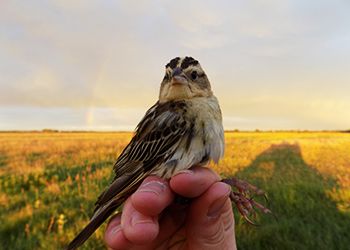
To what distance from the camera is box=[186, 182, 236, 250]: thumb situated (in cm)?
306

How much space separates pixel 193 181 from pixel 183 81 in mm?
1085

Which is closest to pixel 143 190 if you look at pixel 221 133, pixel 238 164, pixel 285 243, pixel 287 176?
pixel 221 133

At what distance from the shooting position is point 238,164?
13.8 m

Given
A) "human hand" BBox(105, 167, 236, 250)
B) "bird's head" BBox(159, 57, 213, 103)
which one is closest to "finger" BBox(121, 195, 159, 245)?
"human hand" BBox(105, 167, 236, 250)

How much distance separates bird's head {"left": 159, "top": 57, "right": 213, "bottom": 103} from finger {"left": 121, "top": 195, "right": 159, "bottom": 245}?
1.17m

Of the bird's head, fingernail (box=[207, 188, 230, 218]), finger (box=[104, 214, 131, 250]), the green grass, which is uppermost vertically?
the bird's head

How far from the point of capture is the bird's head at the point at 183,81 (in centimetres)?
365

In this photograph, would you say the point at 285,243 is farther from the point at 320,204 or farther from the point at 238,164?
the point at 238,164

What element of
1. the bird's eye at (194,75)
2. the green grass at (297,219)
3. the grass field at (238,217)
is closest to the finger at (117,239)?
the bird's eye at (194,75)

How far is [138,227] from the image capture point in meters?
2.92

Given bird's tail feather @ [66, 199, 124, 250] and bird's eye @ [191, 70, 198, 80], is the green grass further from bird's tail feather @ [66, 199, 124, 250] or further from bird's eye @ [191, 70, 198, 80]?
bird's tail feather @ [66, 199, 124, 250]

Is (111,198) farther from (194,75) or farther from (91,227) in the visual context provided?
(194,75)

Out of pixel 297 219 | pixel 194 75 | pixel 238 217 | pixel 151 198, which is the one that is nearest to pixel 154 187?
pixel 151 198

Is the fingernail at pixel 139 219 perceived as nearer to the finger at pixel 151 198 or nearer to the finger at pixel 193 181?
the finger at pixel 151 198
